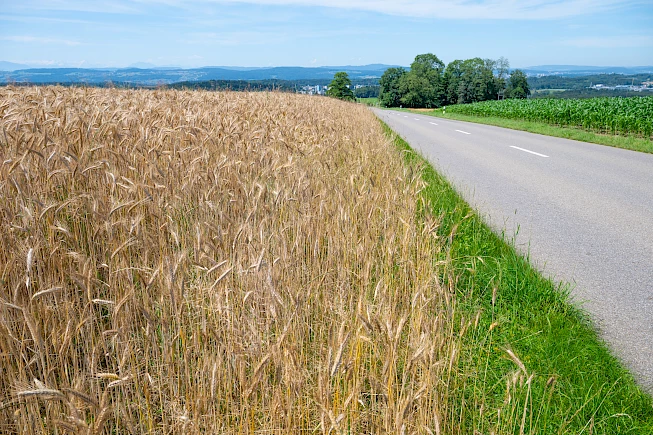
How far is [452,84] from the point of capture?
116 meters

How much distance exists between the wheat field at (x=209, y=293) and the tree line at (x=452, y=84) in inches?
4330

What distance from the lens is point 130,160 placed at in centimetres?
470

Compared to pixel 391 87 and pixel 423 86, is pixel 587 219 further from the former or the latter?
pixel 391 87

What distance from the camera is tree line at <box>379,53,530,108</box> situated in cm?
11150

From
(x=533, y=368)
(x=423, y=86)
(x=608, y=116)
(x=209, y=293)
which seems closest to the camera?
(x=209, y=293)

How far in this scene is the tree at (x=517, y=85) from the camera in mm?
117125

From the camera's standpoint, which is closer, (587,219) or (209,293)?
(209,293)

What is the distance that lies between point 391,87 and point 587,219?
121 metres

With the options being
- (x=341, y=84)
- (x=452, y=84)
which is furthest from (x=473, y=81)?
(x=341, y=84)

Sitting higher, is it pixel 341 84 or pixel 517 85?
pixel 517 85

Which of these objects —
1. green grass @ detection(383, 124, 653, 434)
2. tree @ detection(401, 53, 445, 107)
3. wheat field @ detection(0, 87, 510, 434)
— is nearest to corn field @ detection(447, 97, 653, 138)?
wheat field @ detection(0, 87, 510, 434)

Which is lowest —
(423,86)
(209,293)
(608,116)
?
(209,293)

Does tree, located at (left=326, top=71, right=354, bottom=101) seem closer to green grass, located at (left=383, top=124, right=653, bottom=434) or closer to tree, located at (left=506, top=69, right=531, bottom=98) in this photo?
tree, located at (left=506, top=69, right=531, bottom=98)

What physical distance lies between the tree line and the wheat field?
109975mm
